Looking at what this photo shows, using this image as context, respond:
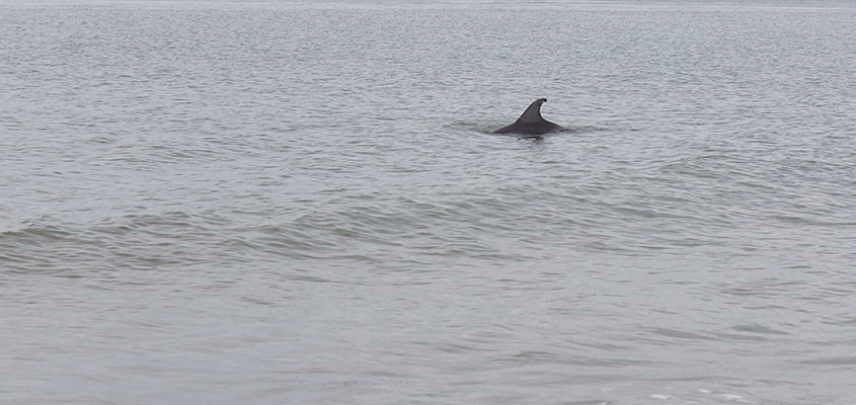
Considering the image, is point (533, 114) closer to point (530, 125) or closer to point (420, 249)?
point (530, 125)

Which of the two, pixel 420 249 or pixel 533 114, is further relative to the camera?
pixel 533 114

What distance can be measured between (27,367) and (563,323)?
4.73 metres

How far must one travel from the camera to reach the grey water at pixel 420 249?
8.73 metres

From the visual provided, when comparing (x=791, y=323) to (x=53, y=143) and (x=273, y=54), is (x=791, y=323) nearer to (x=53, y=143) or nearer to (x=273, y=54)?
(x=53, y=143)

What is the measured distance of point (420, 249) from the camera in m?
13.9

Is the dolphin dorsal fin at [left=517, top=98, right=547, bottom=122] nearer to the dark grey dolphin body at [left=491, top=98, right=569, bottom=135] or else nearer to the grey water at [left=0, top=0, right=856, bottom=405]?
the dark grey dolphin body at [left=491, top=98, right=569, bottom=135]

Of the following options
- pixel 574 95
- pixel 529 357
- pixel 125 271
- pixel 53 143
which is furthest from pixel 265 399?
pixel 574 95

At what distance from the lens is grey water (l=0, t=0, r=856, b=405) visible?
873 centimetres

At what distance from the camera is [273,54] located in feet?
183

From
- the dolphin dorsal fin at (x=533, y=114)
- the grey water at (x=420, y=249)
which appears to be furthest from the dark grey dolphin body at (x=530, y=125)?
the grey water at (x=420, y=249)

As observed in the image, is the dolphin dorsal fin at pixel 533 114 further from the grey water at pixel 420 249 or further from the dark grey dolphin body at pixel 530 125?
the grey water at pixel 420 249

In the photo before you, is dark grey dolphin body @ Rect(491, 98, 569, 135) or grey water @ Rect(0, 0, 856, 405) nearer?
grey water @ Rect(0, 0, 856, 405)

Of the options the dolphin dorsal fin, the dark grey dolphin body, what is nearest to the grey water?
the dark grey dolphin body

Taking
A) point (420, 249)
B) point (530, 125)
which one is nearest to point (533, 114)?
point (530, 125)
